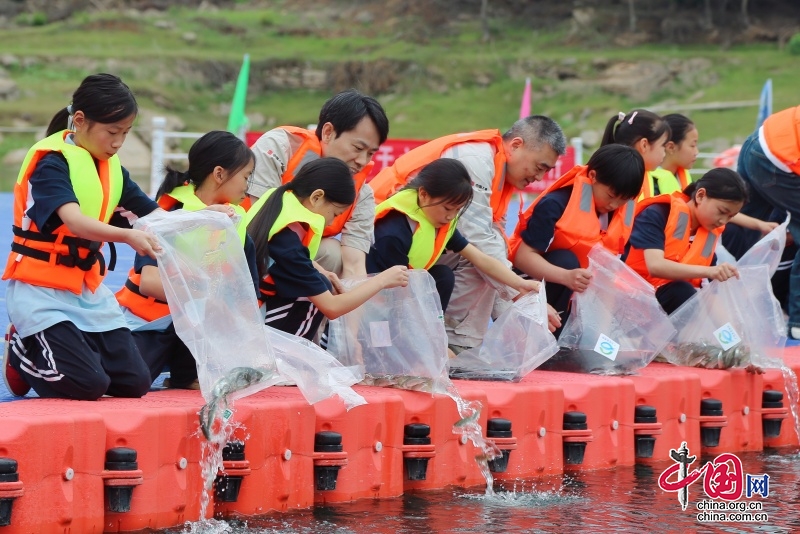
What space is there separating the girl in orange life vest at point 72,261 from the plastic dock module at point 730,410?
2.95 meters

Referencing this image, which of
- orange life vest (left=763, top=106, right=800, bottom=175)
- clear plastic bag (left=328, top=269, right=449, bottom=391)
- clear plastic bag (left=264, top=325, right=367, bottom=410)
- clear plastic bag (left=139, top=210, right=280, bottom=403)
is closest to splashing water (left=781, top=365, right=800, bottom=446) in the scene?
orange life vest (left=763, top=106, right=800, bottom=175)

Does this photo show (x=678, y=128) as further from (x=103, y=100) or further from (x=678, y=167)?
(x=103, y=100)

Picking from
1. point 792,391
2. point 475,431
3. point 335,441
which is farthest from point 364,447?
point 792,391

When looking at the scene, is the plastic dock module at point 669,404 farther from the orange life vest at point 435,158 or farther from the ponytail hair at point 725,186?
the orange life vest at point 435,158

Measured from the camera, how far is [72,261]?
4520mm

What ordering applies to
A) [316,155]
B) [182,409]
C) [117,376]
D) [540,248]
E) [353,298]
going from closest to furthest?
[182,409] < [117,376] < [353,298] < [316,155] < [540,248]

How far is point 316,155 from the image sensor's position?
5734 millimetres

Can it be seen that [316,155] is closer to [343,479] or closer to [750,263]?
[343,479]

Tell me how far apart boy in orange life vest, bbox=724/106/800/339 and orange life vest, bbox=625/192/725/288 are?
3.97 feet

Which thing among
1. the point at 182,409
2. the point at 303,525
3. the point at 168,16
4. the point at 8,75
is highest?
the point at 168,16

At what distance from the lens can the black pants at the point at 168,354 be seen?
4.90m

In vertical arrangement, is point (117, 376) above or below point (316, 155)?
below

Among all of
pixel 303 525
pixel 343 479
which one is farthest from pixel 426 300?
pixel 303 525

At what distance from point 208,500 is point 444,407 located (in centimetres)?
114
